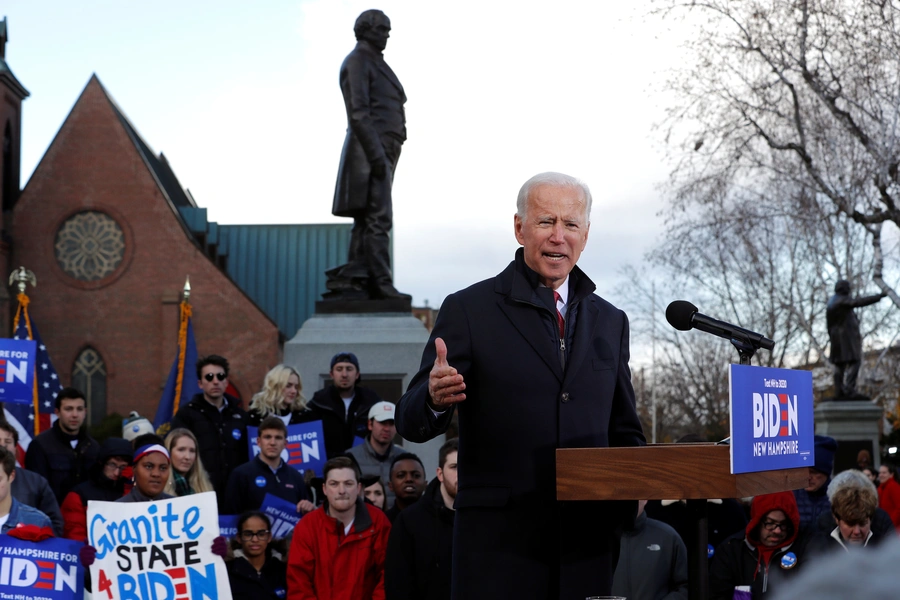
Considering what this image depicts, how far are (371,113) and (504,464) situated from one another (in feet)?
29.7

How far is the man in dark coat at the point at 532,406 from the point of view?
2.89m

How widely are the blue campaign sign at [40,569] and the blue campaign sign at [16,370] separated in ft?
10.6

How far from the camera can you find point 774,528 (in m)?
6.70

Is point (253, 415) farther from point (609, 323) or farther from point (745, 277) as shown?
point (745, 277)

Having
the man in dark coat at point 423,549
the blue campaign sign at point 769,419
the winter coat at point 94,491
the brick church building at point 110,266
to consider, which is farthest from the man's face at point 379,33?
the brick church building at point 110,266

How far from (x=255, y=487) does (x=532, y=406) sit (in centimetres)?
513

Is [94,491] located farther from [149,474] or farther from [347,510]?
[347,510]

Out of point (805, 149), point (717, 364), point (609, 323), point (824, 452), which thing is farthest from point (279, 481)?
point (717, 364)

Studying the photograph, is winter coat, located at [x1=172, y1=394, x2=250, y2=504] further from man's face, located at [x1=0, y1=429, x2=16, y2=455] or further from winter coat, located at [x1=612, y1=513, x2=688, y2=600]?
winter coat, located at [x1=612, y1=513, x2=688, y2=600]

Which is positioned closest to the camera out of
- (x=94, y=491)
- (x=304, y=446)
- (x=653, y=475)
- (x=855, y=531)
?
(x=653, y=475)

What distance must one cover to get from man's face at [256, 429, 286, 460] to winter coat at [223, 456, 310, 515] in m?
0.10

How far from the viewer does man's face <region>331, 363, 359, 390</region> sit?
30.0 ft

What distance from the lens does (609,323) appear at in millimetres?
3197

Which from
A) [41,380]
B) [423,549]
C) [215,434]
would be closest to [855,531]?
[423,549]
